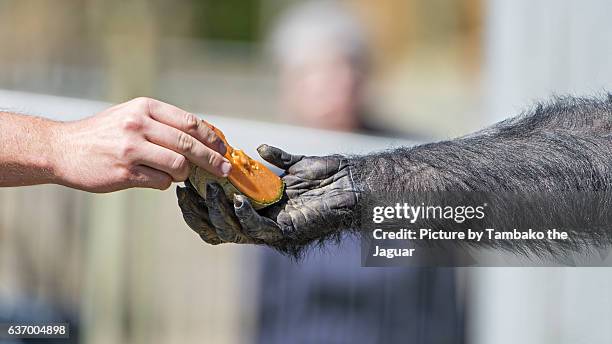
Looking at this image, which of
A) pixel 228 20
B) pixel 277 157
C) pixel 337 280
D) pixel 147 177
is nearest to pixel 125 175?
pixel 147 177

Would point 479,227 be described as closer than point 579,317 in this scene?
Yes

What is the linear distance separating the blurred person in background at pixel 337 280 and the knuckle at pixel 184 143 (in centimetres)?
43

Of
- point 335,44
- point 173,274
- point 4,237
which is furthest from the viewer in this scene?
point 173,274

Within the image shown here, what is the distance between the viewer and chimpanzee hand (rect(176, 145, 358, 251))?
69cm

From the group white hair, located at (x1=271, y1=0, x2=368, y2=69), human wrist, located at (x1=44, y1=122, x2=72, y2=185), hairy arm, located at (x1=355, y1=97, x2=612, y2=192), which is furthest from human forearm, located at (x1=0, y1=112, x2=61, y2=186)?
white hair, located at (x1=271, y1=0, x2=368, y2=69)

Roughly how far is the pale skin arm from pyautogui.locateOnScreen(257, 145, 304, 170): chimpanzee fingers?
45 millimetres

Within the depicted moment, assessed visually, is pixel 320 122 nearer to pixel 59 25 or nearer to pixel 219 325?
pixel 219 325

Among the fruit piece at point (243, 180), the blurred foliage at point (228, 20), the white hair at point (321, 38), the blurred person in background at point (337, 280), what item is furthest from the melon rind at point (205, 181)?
the blurred foliage at point (228, 20)

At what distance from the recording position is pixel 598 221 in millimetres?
841

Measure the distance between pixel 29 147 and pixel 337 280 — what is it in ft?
1.66

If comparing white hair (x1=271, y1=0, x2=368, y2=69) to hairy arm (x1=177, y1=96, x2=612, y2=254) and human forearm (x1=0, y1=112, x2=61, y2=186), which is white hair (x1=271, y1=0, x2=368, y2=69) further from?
human forearm (x1=0, y1=112, x2=61, y2=186)

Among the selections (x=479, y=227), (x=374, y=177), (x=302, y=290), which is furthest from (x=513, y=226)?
(x=302, y=290)

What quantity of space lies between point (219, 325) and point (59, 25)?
3.59 meters

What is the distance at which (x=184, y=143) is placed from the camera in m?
0.68
